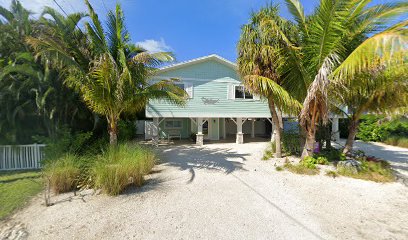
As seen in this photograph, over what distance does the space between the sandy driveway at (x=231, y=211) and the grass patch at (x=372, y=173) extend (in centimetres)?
38

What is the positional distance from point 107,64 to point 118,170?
10.6 ft

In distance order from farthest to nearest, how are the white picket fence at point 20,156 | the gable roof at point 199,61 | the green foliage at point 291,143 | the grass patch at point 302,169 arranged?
1. the gable roof at point 199,61
2. the green foliage at point 291,143
3. the white picket fence at point 20,156
4. the grass patch at point 302,169

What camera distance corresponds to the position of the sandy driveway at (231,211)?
346 centimetres

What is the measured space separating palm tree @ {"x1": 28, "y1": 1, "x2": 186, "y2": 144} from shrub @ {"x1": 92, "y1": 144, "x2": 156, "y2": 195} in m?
1.73

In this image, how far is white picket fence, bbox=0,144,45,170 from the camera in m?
7.70

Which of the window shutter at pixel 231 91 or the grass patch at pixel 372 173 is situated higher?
the window shutter at pixel 231 91

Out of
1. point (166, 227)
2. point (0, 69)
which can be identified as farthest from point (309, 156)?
point (0, 69)

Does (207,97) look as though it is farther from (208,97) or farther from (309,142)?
(309,142)

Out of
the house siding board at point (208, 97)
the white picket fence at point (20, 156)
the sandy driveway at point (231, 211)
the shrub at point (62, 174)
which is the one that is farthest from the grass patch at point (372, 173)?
the white picket fence at point (20, 156)

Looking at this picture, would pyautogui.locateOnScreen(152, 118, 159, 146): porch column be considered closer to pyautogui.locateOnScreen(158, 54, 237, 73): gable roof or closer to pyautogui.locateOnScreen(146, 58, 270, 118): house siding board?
pyautogui.locateOnScreen(146, 58, 270, 118): house siding board

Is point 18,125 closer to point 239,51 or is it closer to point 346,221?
point 239,51

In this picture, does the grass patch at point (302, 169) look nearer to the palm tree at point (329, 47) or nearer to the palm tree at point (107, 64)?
the palm tree at point (329, 47)

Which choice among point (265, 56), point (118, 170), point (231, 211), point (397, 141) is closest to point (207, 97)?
point (265, 56)

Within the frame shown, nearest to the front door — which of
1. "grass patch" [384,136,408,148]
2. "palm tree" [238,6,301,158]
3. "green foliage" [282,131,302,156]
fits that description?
"green foliage" [282,131,302,156]
